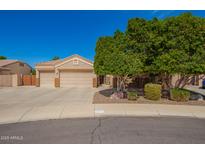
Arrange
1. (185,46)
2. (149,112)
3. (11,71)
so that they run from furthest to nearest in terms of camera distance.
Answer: (11,71) → (185,46) → (149,112)

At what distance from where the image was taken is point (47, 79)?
23.7 m

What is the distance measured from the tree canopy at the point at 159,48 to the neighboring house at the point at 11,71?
15.7 metres

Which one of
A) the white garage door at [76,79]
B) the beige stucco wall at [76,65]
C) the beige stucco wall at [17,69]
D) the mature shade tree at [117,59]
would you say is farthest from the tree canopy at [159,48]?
the beige stucco wall at [17,69]

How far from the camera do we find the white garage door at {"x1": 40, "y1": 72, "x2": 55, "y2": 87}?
2359cm

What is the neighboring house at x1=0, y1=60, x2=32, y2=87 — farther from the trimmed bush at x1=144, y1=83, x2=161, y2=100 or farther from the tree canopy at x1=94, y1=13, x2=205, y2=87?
the trimmed bush at x1=144, y1=83, x2=161, y2=100

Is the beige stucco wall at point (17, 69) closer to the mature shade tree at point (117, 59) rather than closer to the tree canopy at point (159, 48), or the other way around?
the mature shade tree at point (117, 59)

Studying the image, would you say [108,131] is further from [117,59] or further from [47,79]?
[47,79]

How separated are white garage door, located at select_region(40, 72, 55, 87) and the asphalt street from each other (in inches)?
668

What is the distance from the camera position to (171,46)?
11.4 m

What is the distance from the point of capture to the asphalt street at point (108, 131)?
5.36 m

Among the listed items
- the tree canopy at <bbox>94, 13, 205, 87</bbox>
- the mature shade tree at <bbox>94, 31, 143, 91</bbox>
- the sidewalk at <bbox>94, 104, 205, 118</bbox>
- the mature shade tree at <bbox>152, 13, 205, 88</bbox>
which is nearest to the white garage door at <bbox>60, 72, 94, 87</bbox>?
the mature shade tree at <bbox>94, 31, 143, 91</bbox>

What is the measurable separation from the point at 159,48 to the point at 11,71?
2516 cm

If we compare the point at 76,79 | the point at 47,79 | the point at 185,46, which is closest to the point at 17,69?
the point at 47,79

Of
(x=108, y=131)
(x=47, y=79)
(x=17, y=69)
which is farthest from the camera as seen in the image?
(x=17, y=69)
